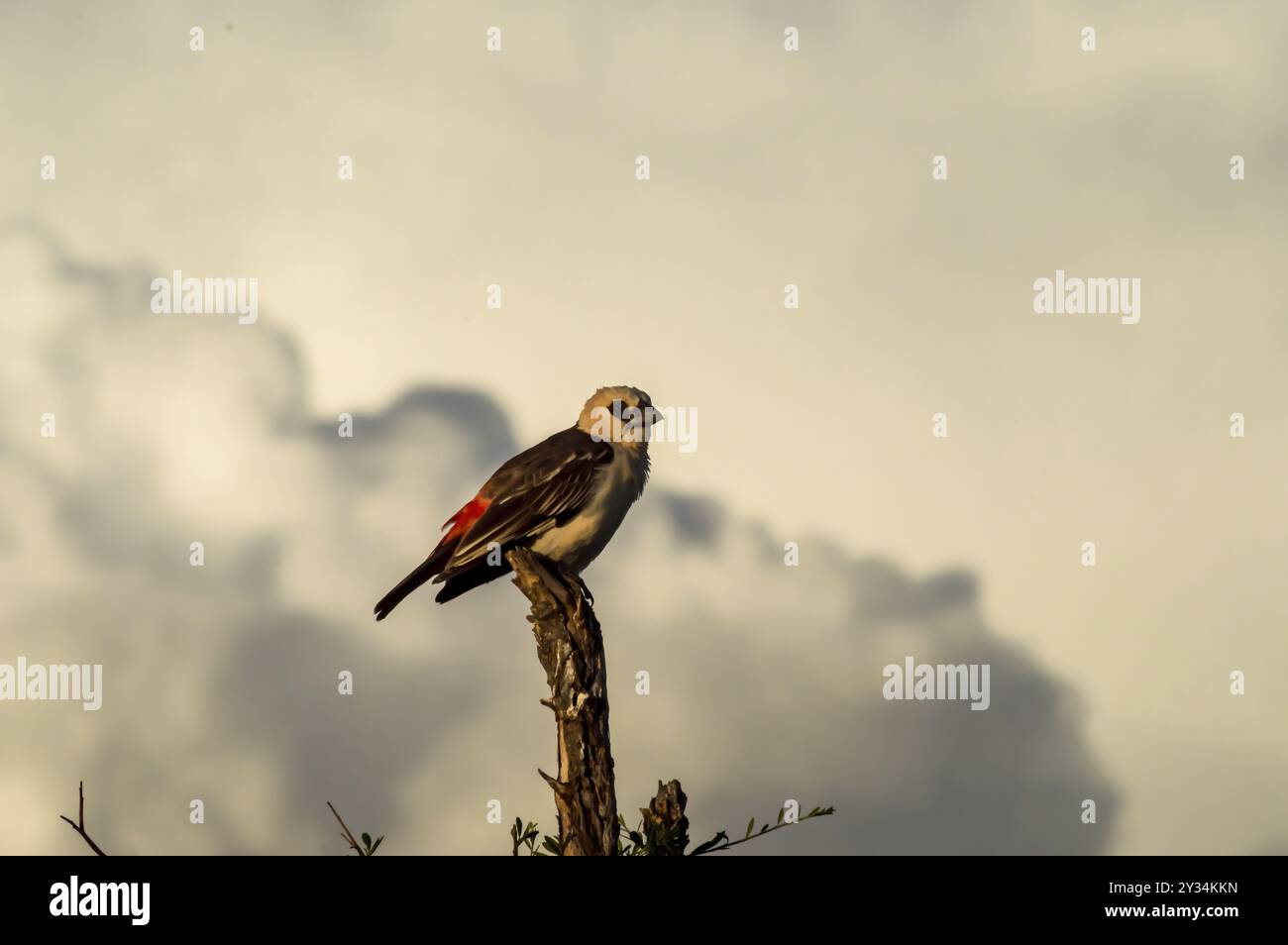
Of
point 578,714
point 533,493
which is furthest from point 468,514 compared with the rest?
point 578,714

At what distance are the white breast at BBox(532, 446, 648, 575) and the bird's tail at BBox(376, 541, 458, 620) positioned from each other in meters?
0.66

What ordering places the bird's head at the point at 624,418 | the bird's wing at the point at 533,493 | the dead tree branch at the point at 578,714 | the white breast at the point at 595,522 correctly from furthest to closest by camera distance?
the bird's head at the point at 624,418 < the white breast at the point at 595,522 < the bird's wing at the point at 533,493 < the dead tree branch at the point at 578,714

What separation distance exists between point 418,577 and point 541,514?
3.32 ft

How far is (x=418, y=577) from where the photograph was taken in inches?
372

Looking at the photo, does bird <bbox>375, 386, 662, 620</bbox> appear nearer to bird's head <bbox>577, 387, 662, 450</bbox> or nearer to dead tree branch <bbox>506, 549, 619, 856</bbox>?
bird's head <bbox>577, 387, 662, 450</bbox>

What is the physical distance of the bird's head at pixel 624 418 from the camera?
33.4 ft

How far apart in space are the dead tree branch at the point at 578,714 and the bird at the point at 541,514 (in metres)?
1.26

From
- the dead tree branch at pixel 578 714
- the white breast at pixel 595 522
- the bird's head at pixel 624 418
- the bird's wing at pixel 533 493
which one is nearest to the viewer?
the dead tree branch at pixel 578 714

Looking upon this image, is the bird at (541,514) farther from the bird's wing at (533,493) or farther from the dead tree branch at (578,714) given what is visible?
the dead tree branch at (578,714)

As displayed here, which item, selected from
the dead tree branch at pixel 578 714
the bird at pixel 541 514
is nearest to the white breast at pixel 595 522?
the bird at pixel 541 514

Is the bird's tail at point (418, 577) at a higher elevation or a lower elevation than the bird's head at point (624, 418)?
lower

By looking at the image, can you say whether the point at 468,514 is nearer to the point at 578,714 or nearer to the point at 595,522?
the point at 595,522

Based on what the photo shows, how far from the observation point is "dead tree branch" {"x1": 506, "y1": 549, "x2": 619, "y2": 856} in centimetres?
673
